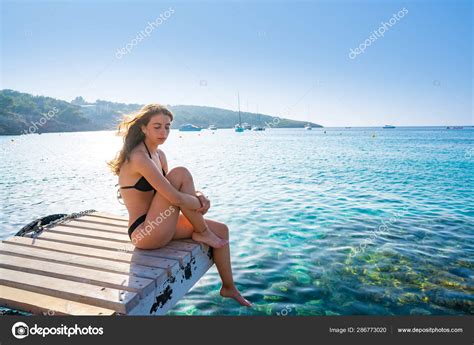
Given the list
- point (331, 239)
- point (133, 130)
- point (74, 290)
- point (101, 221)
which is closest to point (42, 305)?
point (74, 290)

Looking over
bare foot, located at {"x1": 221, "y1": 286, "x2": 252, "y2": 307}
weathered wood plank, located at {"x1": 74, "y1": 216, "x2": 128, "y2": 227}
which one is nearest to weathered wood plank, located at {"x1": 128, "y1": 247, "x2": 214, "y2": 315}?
bare foot, located at {"x1": 221, "y1": 286, "x2": 252, "y2": 307}

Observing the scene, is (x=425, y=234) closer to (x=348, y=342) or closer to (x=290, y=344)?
(x=348, y=342)

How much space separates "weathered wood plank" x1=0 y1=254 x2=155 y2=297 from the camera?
3.45 m

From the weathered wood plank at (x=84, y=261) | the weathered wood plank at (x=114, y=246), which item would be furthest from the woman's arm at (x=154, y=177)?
the weathered wood plank at (x=84, y=261)

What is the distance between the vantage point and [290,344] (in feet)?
11.1

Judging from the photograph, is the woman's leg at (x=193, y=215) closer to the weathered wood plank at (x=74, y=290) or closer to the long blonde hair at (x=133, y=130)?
the long blonde hair at (x=133, y=130)

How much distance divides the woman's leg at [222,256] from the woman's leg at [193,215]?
0.36ft

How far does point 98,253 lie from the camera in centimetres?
448

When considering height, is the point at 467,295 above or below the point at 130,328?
below

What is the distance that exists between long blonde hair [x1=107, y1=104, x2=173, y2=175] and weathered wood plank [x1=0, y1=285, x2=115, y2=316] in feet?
6.14

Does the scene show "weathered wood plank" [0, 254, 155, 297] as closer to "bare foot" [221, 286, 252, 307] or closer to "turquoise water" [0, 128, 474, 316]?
"turquoise water" [0, 128, 474, 316]

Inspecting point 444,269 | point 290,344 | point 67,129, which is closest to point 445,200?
point 444,269

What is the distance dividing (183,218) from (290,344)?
249 centimetres

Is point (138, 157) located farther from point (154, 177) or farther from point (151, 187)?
point (151, 187)
